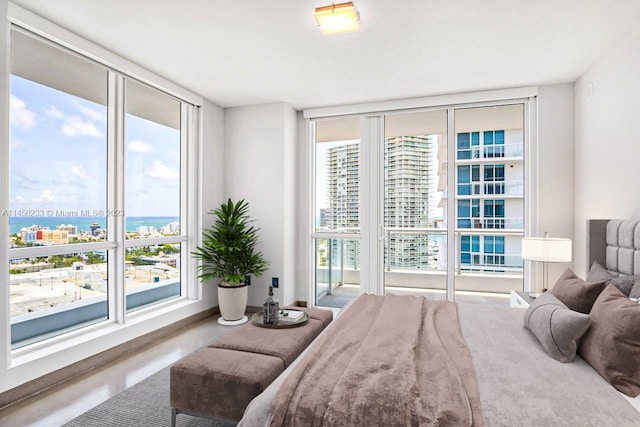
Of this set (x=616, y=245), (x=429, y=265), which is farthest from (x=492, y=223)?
(x=616, y=245)

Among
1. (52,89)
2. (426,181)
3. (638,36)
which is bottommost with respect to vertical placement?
(426,181)

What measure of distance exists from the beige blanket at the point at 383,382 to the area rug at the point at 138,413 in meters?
0.92

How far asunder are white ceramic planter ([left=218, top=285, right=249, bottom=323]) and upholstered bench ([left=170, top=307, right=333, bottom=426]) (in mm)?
1850

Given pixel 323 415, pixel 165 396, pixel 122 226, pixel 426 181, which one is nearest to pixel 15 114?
pixel 122 226

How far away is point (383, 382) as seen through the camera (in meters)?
1.44

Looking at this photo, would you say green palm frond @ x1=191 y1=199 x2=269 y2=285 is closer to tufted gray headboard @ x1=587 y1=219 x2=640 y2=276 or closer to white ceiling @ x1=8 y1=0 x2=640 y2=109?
white ceiling @ x1=8 y1=0 x2=640 y2=109

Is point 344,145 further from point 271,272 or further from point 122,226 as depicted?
point 122,226

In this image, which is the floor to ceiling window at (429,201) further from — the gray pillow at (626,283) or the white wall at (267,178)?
the gray pillow at (626,283)

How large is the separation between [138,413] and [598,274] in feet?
10.5

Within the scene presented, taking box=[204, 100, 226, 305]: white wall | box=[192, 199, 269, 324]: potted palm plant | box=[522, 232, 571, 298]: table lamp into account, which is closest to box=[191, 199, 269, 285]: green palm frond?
box=[192, 199, 269, 324]: potted palm plant

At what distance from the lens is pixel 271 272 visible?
4.59 metres

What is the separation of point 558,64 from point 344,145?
242 centimetres

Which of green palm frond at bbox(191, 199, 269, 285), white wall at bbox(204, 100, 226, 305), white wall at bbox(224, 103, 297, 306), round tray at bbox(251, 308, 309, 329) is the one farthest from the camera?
white wall at bbox(224, 103, 297, 306)

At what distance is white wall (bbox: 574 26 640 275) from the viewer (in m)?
2.69
